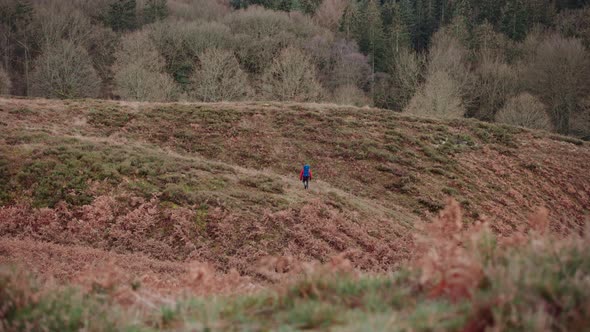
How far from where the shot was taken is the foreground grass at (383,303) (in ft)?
10.1

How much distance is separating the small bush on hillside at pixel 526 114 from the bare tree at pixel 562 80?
9869mm

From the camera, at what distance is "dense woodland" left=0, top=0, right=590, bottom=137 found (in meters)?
52.9

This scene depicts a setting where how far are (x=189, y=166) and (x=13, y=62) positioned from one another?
66.9 meters

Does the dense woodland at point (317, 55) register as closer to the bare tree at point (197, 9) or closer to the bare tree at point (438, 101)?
the bare tree at point (438, 101)

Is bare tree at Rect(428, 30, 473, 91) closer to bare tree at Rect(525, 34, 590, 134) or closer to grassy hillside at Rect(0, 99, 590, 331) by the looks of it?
bare tree at Rect(525, 34, 590, 134)

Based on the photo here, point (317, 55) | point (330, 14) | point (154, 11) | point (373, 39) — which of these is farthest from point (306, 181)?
point (330, 14)

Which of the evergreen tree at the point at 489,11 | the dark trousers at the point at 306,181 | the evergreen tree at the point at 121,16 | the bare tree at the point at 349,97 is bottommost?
the bare tree at the point at 349,97

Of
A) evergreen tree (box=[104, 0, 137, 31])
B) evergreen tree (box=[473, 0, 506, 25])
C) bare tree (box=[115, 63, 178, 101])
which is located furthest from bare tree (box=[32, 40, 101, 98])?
evergreen tree (box=[473, 0, 506, 25])

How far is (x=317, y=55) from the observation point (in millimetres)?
77312

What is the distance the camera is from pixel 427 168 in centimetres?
2861

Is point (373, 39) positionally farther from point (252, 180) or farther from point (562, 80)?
point (252, 180)

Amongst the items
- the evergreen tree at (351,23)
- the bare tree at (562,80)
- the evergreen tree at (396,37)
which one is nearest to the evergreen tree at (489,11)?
the evergreen tree at (396,37)

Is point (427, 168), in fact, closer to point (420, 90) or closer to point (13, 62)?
point (420, 90)

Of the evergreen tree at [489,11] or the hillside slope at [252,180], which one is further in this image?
the evergreen tree at [489,11]
